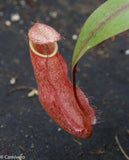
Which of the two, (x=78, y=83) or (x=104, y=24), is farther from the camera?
(x=78, y=83)

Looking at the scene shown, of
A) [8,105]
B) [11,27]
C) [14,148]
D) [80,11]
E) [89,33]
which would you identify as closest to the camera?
[89,33]

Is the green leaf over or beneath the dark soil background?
over

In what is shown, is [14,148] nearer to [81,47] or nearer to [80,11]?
[81,47]

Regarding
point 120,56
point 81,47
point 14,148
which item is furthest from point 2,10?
point 81,47

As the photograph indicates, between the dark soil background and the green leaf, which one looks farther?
the dark soil background

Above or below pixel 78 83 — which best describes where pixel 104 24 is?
above
